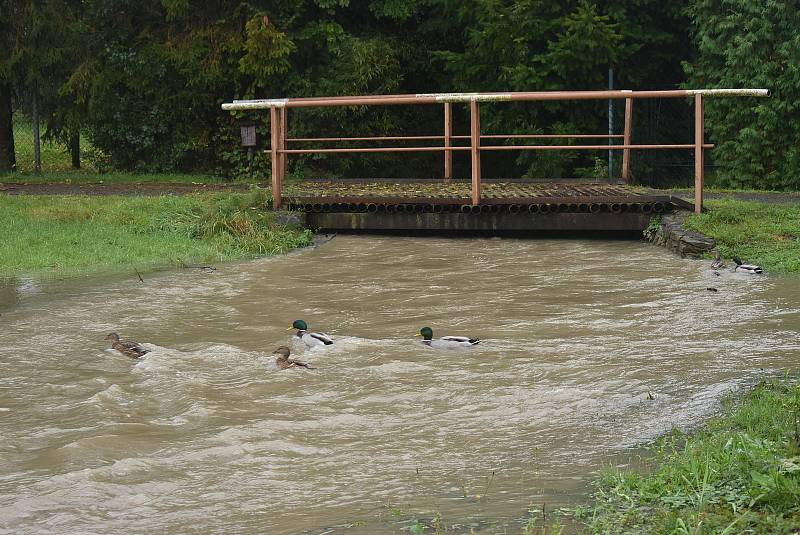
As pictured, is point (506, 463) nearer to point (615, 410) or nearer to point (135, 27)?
point (615, 410)

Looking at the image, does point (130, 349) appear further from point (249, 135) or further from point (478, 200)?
point (249, 135)

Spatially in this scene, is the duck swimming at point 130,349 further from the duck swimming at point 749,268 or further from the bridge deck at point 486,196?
the bridge deck at point 486,196

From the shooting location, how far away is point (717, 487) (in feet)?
17.9

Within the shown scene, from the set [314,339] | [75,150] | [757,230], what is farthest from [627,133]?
[75,150]

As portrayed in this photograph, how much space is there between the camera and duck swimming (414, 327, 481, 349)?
953cm

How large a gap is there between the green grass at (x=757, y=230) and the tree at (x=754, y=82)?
428 cm

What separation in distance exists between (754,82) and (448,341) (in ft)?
41.8

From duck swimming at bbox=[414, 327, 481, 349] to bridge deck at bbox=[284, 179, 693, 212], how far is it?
643 cm

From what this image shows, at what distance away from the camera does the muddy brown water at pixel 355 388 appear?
245 inches

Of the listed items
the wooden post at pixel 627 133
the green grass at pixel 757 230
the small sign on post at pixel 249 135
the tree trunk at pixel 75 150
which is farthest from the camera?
the tree trunk at pixel 75 150

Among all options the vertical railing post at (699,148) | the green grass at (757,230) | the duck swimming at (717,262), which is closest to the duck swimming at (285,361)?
the duck swimming at (717,262)

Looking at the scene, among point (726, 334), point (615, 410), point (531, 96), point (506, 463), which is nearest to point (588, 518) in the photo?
point (506, 463)

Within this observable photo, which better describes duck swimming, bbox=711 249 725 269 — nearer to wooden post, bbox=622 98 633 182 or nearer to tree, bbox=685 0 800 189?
wooden post, bbox=622 98 633 182

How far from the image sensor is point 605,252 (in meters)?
15.2
